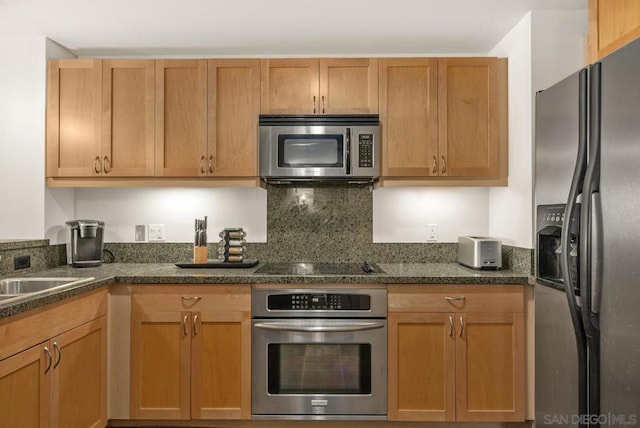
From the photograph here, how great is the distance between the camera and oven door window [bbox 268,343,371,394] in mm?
2422

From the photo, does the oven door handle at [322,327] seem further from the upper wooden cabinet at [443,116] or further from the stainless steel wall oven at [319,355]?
the upper wooden cabinet at [443,116]

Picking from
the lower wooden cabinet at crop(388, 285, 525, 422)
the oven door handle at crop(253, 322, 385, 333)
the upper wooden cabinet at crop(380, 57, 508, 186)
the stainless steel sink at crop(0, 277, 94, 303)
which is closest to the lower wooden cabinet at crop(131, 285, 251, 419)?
the oven door handle at crop(253, 322, 385, 333)

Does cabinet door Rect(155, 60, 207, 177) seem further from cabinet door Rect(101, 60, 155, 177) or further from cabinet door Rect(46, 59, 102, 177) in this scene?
cabinet door Rect(46, 59, 102, 177)

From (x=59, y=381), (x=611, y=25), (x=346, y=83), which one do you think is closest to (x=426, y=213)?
(x=346, y=83)

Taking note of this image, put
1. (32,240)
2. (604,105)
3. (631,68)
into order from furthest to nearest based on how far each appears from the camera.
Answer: (32,240) → (604,105) → (631,68)

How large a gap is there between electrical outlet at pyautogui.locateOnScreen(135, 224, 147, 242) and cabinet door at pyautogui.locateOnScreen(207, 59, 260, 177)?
701 mm

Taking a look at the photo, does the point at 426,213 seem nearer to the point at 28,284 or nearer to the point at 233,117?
the point at 233,117

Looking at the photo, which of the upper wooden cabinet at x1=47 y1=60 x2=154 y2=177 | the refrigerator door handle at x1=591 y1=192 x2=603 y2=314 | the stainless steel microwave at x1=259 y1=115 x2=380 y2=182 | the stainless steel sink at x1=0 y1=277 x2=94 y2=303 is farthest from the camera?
the upper wooden cabinet at x1=47 y1=60 x2=154 y2=177

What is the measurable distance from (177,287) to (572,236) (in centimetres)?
188

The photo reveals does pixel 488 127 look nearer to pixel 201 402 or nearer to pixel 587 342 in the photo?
pixel 587 342

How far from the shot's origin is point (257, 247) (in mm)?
3051

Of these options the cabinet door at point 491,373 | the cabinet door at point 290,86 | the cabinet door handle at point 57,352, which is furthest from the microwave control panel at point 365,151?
the cabinet door handle at point 57,352

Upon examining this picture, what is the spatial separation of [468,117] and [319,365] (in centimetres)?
168

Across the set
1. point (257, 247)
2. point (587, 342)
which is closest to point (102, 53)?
point (257, 247)
